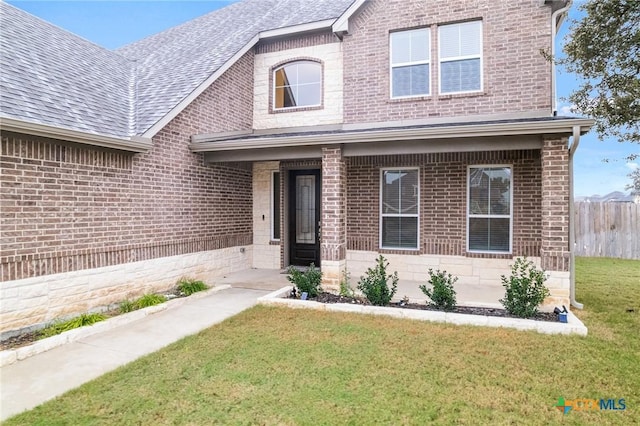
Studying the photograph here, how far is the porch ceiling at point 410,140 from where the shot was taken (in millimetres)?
6035

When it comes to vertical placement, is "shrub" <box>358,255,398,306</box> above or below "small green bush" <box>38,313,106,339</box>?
above

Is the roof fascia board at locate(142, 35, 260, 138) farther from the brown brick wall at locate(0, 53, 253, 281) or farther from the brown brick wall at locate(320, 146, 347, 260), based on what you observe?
the brown brick wall at locate(320, 146, 347, 260)

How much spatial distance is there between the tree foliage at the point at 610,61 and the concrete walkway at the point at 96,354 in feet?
24.8

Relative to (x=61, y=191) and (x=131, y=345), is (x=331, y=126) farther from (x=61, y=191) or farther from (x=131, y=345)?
(x=131, y=345)

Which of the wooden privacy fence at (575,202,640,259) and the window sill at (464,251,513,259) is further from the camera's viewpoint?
the wooden privacy fence at (575,202,640,259)

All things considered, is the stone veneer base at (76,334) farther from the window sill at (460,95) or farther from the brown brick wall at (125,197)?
the window sill at (460,95)

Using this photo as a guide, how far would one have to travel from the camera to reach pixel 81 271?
19.4 feet

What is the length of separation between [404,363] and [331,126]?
650 centimetres

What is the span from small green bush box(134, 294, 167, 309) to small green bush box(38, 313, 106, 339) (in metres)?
0.71

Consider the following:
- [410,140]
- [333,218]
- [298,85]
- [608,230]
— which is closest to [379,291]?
[333,218]

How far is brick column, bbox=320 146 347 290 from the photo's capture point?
7305mm

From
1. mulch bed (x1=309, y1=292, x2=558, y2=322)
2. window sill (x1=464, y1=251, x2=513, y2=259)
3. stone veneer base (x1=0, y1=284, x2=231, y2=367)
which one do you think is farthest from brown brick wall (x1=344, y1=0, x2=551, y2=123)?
stone veneer base (x1=0, y1=284, x2=231, y2=367)

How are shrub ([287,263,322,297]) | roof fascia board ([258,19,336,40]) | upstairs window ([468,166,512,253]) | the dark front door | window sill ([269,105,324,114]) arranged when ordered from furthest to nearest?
1. the dark front door
2. window sill ([269,105,324,114])
3. roof fascia board ([258,19,336,40])
4. upstairs window ([468,166,512,253])
5. shrub ([287,263,322,297])

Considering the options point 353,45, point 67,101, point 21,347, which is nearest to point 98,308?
point 21,347
